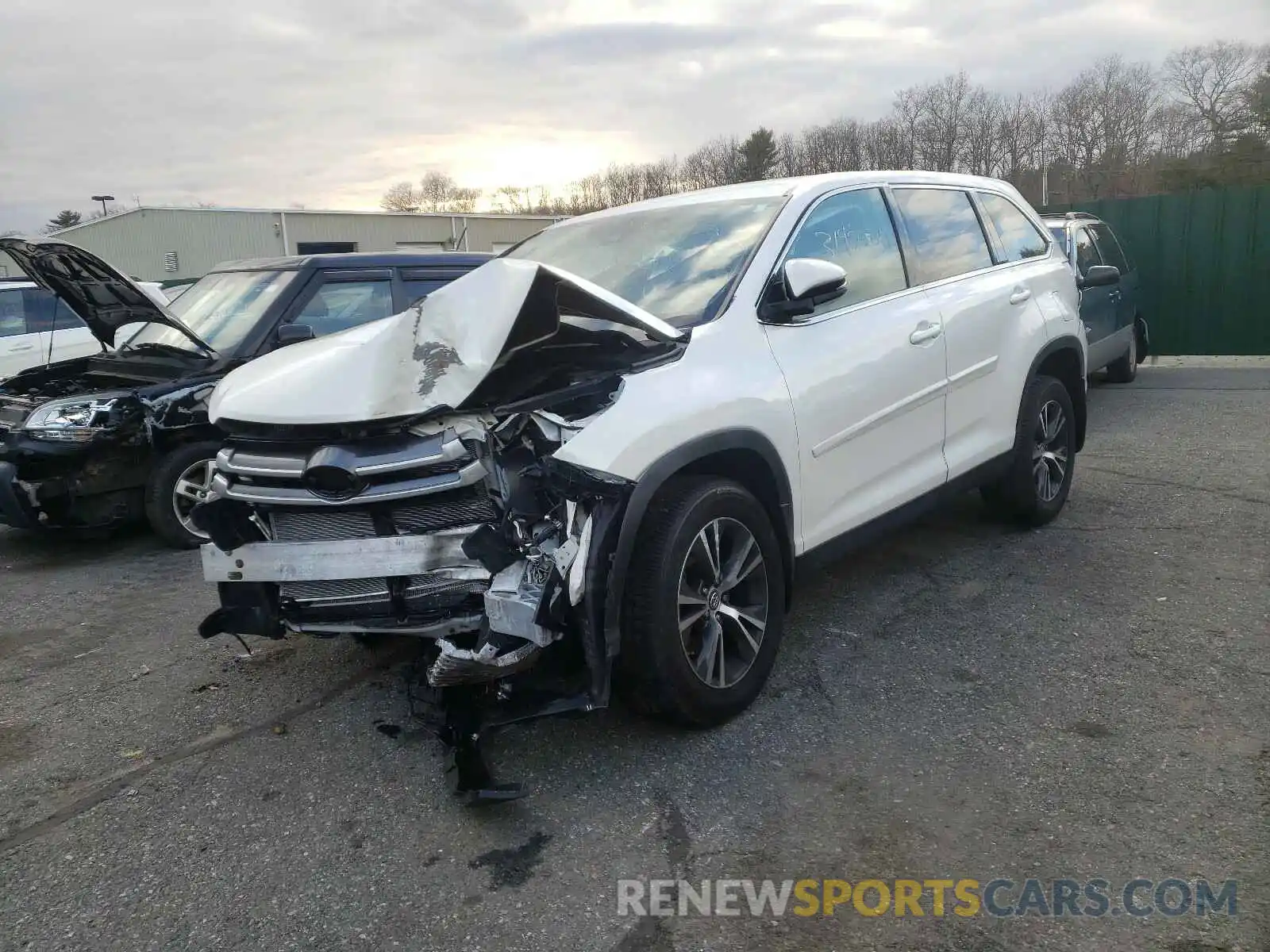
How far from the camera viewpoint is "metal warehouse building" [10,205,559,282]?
97.7 ft

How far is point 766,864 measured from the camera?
270 centimetres

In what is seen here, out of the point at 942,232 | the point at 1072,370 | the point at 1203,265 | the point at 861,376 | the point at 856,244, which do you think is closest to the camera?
the point at 861,376

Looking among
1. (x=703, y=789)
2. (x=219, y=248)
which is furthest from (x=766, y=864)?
(x=219, y=248)

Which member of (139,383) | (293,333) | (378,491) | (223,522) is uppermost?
(293,333)

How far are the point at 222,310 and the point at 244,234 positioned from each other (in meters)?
26.0

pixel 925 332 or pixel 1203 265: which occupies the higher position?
pixel 1203 265

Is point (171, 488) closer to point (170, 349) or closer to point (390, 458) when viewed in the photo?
point (170, 349)

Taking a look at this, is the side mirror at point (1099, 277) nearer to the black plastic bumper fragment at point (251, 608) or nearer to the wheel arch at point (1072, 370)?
the wheel arch at point (1072, 370)

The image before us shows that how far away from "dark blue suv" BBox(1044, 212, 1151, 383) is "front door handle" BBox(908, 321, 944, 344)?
5.22 metres

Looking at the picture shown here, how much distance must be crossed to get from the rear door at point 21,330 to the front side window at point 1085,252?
423 inches

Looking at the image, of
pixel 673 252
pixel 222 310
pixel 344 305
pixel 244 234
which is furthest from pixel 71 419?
pixel 244 234

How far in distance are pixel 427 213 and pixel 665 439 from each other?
3183 centimetres

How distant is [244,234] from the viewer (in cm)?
2988

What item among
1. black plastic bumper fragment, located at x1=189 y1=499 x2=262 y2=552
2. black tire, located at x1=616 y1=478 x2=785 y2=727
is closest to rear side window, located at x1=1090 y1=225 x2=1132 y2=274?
black tire, located at x1=616 y1=478 x2=785 y2=727
